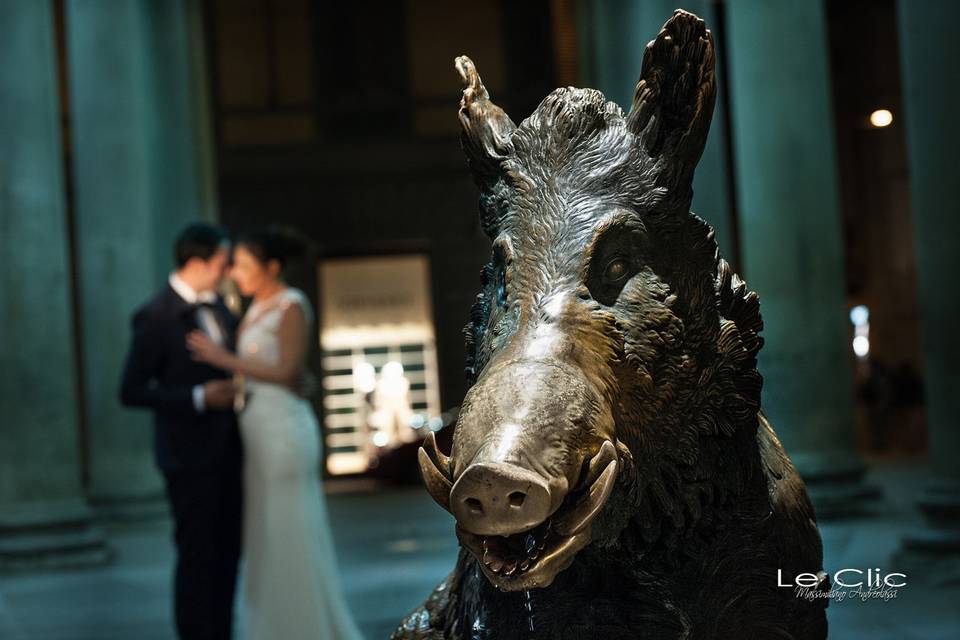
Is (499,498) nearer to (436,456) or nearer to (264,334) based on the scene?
(436,456)

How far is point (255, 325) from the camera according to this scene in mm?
6566

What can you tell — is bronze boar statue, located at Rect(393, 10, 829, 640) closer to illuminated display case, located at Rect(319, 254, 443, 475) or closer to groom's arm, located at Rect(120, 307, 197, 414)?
groom's arm, located at Rect(120, 307, 197, 414)

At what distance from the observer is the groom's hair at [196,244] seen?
21.4 feet

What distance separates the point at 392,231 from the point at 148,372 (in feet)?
60.0

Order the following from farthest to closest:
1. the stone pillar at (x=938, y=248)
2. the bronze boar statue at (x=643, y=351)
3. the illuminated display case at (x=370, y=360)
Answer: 1. the illuminated display case at (x=370, y=360)
2. the stone pillar at (x=938, y=248)
3. the bronze boar statue at (x=643, y=351)

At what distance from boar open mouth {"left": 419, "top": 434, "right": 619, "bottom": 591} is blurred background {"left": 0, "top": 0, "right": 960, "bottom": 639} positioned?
5.26m

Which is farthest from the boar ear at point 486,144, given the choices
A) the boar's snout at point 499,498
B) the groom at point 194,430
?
the groom at point 194,430

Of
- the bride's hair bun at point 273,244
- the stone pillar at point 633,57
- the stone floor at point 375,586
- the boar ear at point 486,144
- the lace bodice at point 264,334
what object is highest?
the stone pillar at point 633,57

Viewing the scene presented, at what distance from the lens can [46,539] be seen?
11453mm

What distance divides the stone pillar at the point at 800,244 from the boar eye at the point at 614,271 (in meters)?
9.62

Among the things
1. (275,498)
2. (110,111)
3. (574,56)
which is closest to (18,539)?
(110,111)

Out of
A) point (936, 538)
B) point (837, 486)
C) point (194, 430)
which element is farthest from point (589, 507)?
point (837, 486)

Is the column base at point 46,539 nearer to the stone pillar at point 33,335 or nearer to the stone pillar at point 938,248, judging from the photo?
the stone pillar at point 33,335

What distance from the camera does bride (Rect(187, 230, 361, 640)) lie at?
21.3ft
